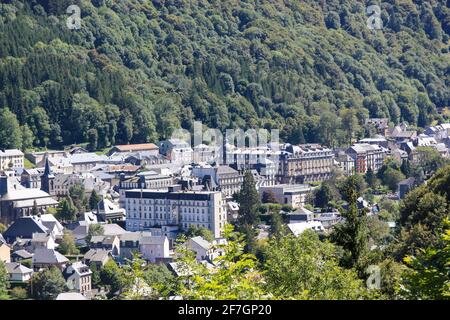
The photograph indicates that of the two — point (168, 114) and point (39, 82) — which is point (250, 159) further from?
point (39, 82)

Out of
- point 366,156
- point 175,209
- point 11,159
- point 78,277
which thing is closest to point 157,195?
point 175,209

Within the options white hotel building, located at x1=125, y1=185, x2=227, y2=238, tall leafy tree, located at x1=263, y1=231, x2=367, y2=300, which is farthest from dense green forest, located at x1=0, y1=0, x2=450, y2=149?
tall leafy tree, located at x1=263, y1=231, x2=367, y2=300

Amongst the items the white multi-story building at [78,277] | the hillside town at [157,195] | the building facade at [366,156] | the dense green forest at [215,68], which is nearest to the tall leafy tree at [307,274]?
the hillside town at [157,195]

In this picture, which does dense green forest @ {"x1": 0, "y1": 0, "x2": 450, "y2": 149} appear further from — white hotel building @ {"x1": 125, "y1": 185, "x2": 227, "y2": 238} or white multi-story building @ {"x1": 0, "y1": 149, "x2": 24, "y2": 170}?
white hotel building @ {"x1": 125, "y1": 185, "x2": 227, "y2": 238}

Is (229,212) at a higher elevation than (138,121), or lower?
lower

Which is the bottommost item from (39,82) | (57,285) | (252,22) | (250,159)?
(57,285)

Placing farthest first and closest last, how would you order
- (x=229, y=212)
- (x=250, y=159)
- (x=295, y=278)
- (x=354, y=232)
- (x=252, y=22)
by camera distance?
(x=252, y=22), (x=250, y=159), (x=229, y=212), (x=354, y=232), (x=295, y=278)
